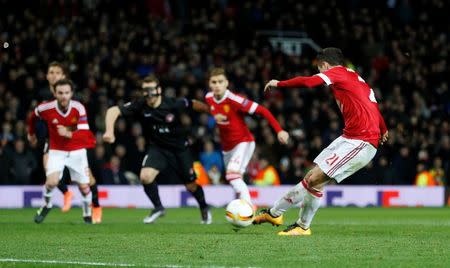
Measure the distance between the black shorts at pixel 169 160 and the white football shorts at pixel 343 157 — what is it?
13.1ft

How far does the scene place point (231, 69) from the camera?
82.1 ft

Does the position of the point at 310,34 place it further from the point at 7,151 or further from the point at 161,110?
the point at 161,110

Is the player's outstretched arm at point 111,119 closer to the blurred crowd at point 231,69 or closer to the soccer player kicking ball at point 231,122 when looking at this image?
the soccer player kicking ball at point 231,122

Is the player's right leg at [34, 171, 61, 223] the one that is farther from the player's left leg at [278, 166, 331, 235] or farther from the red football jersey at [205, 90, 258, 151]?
the player's left leg at [278, 166, 331, 235]

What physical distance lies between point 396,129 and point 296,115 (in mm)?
2557

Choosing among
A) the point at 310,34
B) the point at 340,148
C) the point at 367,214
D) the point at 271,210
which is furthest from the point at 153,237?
the point at 310,34

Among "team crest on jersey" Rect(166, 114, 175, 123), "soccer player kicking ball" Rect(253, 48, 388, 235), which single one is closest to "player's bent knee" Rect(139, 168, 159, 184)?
"team crest on jersey" Rect(166, 114, 175, 123)

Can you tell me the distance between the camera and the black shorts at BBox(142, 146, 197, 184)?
14852mm

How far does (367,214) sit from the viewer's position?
61.3ft

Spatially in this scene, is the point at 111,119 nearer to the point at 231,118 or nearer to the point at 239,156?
the point at 231,118

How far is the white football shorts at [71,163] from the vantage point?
14492 mm

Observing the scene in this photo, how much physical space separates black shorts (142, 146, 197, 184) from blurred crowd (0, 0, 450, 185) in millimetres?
6603

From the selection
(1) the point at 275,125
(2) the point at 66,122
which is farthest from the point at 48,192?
(1) the point at 275,125

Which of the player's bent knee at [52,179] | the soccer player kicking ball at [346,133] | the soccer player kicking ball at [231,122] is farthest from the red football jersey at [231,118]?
the soccer player kicking ball at [346,133]
